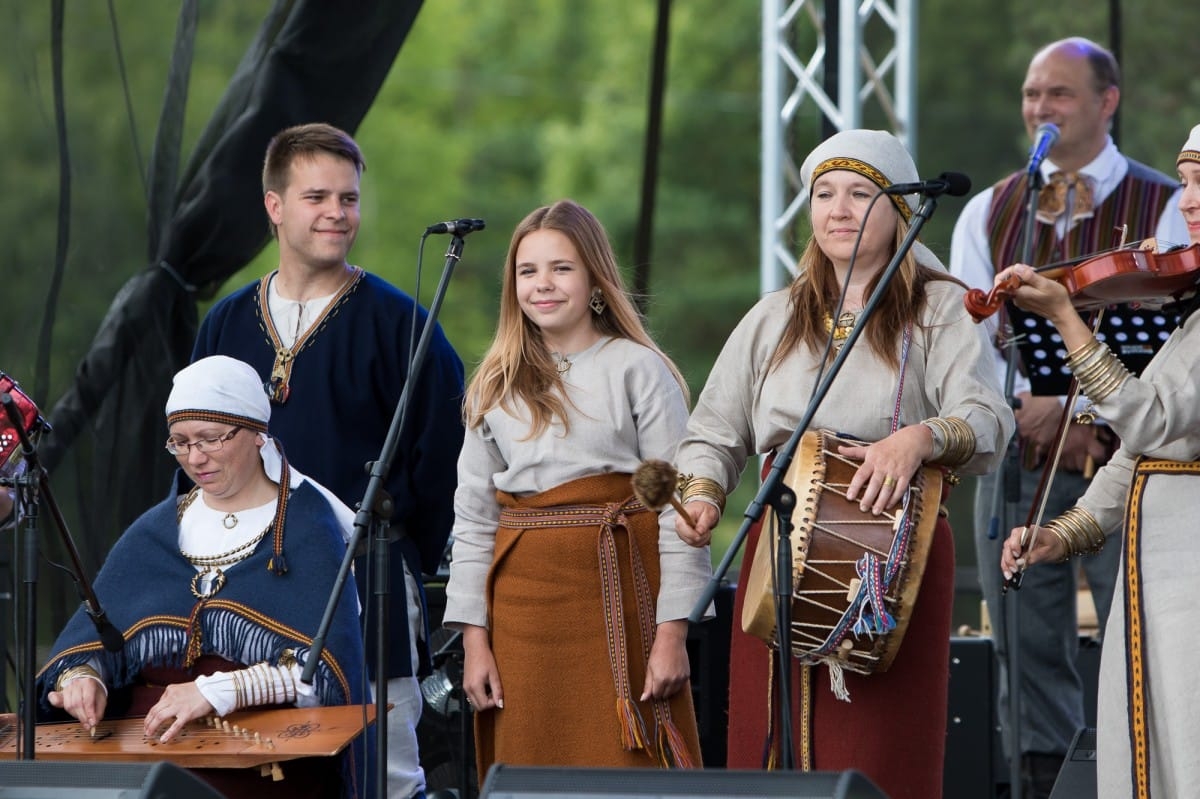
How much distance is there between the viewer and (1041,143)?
542cm

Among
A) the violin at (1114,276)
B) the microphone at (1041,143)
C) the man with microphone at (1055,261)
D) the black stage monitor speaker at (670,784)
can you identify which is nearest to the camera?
the black stage monitor speaker at (670,784)

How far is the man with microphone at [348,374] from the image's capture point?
175 inches

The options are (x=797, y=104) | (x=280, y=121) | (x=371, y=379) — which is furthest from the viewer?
(x=797, y=104)

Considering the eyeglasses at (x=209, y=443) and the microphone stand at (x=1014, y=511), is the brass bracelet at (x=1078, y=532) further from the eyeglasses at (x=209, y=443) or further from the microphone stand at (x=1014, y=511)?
the eyeglasses at (x=209, y=443)

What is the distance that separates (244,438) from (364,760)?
2.56 ft

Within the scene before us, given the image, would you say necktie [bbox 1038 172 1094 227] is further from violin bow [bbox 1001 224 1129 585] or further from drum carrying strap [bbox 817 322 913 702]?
drum carrying strap [bbox 817 322 913 702]

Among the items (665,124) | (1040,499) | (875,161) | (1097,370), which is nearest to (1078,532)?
(1040,499)

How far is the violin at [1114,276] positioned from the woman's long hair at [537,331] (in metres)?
0.99

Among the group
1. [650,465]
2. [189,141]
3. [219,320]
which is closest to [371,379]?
[219,320]

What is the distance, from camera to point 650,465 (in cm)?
316

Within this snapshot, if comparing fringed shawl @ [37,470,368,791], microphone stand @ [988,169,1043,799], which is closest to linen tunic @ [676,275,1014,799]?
fringed shawl @ [37,470,368,791]

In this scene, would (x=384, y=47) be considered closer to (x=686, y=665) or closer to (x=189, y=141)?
(x=189, y=141)

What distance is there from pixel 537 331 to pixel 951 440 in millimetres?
1082

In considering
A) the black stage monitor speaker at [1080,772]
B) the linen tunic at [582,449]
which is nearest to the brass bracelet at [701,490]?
the linen tunic at [582,449]
